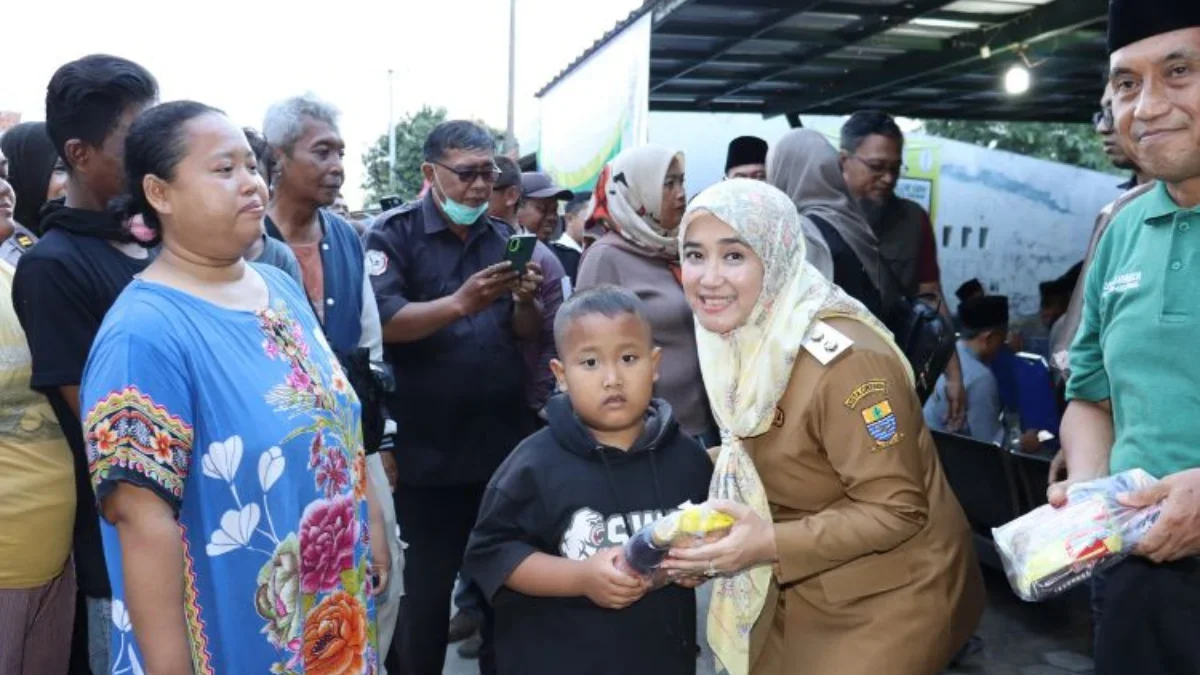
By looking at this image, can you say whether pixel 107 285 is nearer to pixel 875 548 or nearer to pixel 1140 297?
pixel 875 548

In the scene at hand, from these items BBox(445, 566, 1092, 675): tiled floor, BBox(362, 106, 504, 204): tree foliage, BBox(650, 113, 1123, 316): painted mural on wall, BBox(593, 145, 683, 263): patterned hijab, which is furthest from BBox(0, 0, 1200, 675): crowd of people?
BBox(362, 106, 504, 204): tree foliage

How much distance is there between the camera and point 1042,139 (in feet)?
85.0

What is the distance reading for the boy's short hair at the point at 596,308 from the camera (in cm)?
240

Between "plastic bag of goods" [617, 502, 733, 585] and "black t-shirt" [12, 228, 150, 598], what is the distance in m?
1.26

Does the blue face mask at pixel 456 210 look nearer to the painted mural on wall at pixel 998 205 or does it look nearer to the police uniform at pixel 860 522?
the police uniform at pixel 860 522

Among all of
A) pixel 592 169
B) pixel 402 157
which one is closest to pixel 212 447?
pixel 592 169

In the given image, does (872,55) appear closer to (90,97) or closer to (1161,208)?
(1161,208)

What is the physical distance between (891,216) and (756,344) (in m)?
3.03

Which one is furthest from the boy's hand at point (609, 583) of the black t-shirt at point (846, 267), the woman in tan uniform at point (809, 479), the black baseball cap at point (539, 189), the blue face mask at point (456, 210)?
the black baseball cap at point (539, 189)

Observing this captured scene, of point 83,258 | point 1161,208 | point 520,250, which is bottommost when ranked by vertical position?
point 520,250

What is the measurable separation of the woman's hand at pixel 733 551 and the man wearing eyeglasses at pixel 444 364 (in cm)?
154

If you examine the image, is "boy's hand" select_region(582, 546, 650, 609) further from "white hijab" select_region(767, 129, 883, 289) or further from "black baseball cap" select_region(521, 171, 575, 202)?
"black baseball cap" select_region(521, 171, 575, 202)

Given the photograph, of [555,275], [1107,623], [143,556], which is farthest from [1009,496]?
[143,556]

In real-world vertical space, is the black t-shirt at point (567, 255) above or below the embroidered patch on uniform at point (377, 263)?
below
